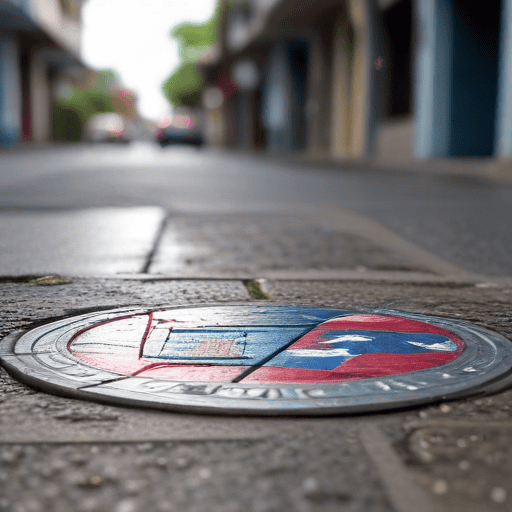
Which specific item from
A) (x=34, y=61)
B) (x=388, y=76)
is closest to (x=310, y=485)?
(x=388, y=76)

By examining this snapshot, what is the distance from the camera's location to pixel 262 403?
1237 mm

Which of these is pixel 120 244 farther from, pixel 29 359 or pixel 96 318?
pixel 29 359

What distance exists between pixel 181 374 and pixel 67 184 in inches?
244

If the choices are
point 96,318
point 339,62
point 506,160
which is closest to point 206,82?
point 339,62

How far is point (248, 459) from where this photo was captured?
1.09 m

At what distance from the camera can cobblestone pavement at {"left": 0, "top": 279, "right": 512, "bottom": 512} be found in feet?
3.16

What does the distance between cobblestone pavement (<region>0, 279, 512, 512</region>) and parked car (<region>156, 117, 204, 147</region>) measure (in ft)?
99.6

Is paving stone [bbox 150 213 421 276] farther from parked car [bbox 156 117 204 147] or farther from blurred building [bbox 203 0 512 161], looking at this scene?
parked car [bbox 156 117 204 147]

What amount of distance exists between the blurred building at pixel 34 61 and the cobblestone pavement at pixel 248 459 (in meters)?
21.9

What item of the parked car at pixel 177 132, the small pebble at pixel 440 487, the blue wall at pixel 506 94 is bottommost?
the parked car at pixel 177 132

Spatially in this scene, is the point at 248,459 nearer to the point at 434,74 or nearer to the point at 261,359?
the point at 261,359

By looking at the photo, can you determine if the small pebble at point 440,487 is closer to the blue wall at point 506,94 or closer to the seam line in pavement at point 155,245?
the seam line in pavement at point 155,245

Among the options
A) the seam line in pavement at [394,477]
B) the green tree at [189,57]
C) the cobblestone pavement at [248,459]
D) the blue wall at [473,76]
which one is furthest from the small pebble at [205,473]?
the green tree at [189,57]

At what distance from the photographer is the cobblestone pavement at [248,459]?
0.96 meters
